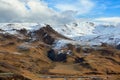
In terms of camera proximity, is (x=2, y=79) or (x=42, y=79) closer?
(x=2, y=79)

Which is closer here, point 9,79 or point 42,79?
point 9,79

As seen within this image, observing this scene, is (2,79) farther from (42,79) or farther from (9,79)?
(42,79)

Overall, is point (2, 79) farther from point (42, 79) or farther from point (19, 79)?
point (42, 79)

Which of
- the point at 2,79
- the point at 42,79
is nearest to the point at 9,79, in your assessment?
the point at 2,79

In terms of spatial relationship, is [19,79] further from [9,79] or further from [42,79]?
[42,79]
